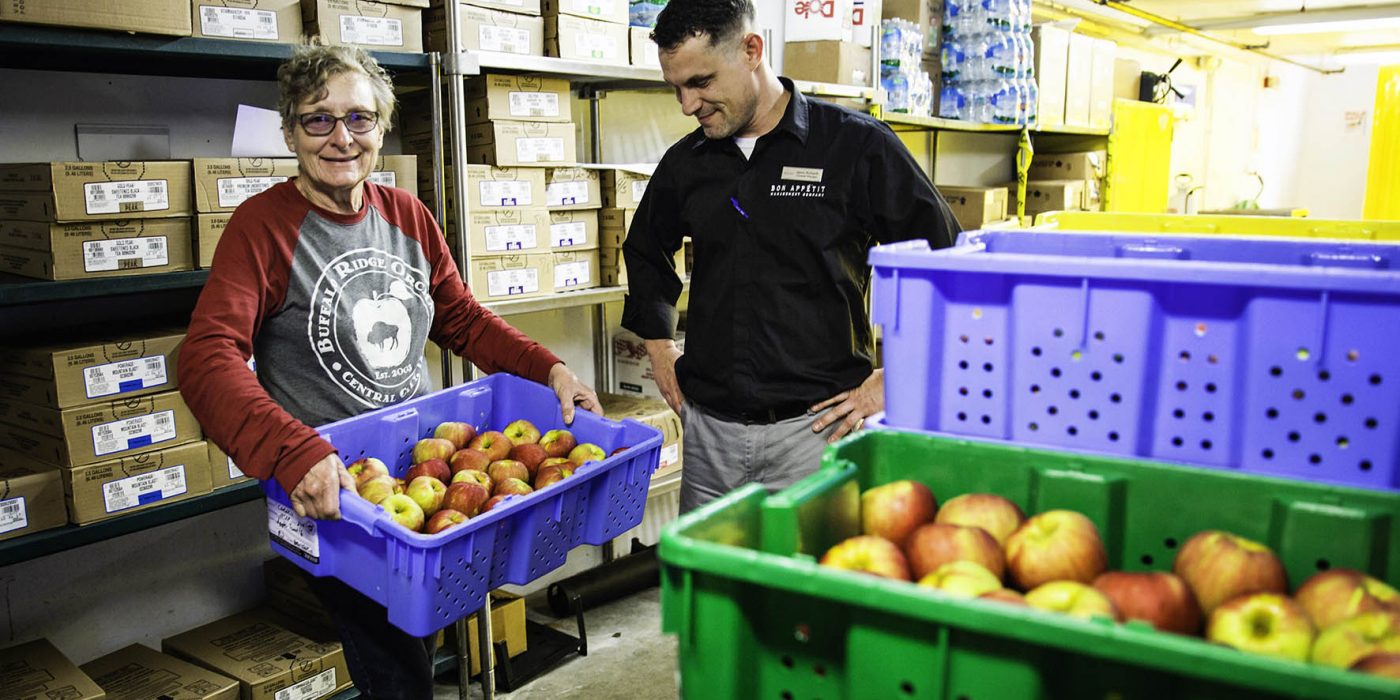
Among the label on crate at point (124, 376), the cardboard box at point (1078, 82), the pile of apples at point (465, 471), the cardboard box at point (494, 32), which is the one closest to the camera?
the pile of apples at point (465, 471)

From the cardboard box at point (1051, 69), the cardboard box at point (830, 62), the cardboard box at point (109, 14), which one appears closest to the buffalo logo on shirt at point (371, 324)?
the cardboard box at point (109, 14)

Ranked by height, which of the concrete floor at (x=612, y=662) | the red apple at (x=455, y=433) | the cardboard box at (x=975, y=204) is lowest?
the concrete floor at (x=612, y=662)

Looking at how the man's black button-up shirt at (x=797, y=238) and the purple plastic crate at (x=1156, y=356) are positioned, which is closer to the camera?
the purple plastic crate at (x=1156, y=356)

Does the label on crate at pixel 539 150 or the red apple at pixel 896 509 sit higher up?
the label on crate at pixel 539 150

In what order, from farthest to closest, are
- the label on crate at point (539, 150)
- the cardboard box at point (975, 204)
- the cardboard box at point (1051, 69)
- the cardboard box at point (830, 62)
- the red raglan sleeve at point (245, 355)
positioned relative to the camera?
the cardboard box at point (1051, 69)
the cardboard box at point (975, 204)
the cardboard box at point (830, 62)
the label on crate at point (539, 150)
the red raglan sleeve at point (245, 355)

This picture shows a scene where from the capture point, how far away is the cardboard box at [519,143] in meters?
2.75

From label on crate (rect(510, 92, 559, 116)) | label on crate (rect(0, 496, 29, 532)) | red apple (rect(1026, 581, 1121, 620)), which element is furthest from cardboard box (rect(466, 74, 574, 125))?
red apple (rect(1026, 581, 1121, 620))

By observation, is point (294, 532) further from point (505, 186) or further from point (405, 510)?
point (505, 186)

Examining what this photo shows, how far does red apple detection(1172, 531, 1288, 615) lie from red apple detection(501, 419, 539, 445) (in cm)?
134

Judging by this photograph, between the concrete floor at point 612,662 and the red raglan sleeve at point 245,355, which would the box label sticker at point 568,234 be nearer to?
the red raglan sleeve at point 245,355

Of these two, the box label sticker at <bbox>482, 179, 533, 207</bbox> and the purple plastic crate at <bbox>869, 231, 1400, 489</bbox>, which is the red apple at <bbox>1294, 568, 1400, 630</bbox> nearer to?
the purple plastic crate at <bbox>869, 231, 1400, 489</bbox>

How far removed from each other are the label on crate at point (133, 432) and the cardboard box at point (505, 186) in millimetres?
948

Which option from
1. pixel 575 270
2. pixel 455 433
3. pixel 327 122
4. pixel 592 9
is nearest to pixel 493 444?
pixel 455 433

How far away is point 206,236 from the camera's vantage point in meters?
2.19
